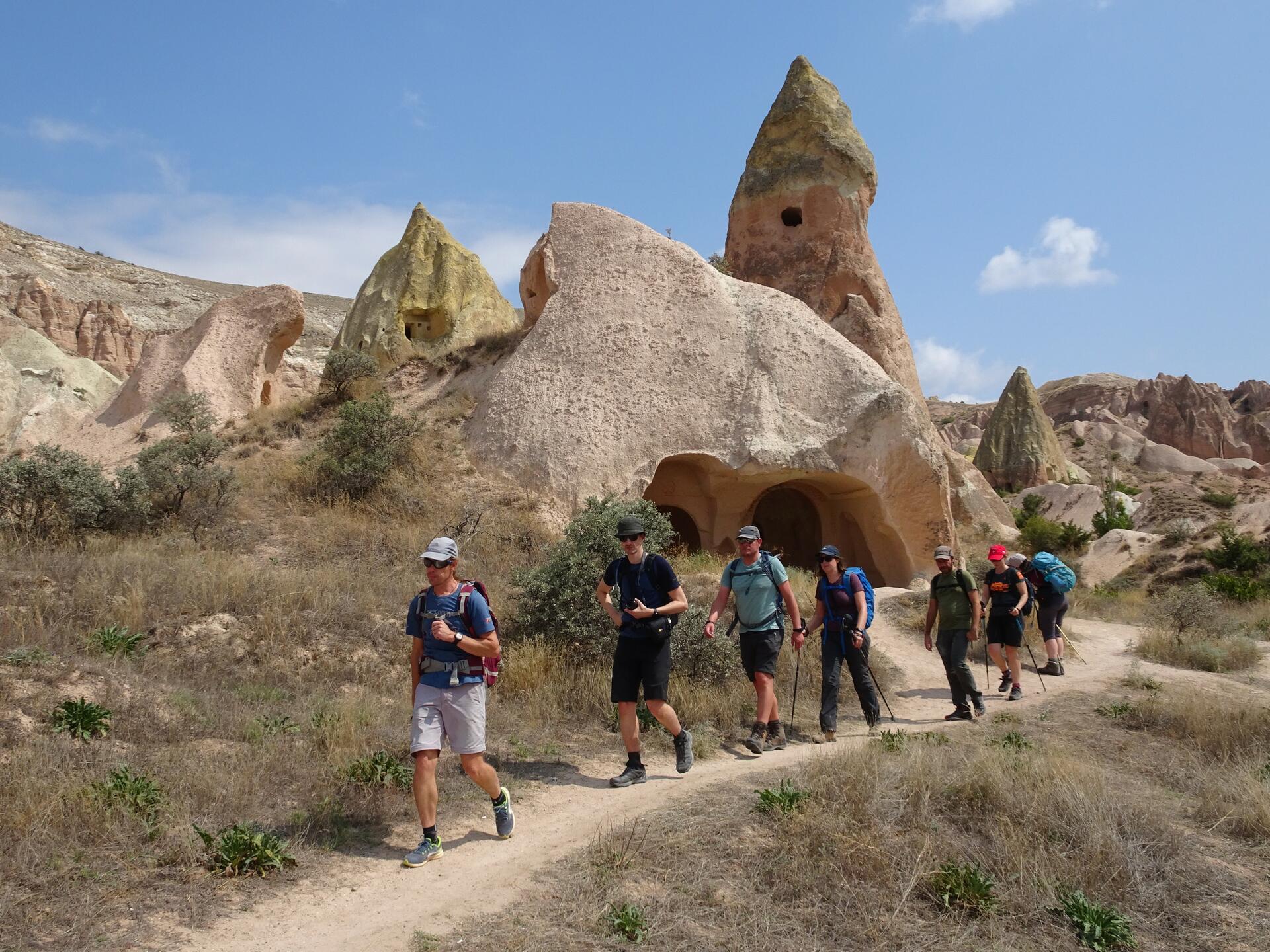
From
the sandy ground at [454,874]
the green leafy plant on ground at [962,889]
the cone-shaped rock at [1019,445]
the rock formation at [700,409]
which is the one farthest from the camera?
the cone-shaped rock at [1019,445]

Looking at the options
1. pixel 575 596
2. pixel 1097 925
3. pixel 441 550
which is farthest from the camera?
pixel 575 596

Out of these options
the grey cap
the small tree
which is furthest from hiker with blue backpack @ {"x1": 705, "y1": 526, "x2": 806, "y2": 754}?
the small tree

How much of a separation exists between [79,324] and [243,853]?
3282 cm

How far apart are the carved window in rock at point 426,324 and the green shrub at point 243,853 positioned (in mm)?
17265

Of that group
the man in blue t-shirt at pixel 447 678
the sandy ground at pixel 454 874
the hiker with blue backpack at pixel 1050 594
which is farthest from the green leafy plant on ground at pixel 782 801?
the hiker with blue backpack at pixel 1050 594

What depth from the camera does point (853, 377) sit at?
12.2 metres

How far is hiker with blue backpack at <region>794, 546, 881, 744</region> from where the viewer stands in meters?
6.15

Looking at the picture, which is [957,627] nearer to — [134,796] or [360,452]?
[134,796]

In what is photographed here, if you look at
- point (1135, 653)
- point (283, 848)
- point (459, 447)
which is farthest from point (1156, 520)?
point (283, 848)

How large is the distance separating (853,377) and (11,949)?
1100cm

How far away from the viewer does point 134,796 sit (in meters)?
3.91

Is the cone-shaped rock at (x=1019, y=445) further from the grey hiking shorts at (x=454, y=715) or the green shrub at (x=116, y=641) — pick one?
the grey hiking shorts at (x=454, y=715)

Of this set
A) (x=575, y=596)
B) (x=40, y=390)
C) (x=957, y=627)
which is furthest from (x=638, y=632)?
(x=40, y=390)

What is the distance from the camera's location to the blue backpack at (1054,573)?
9328 mm
